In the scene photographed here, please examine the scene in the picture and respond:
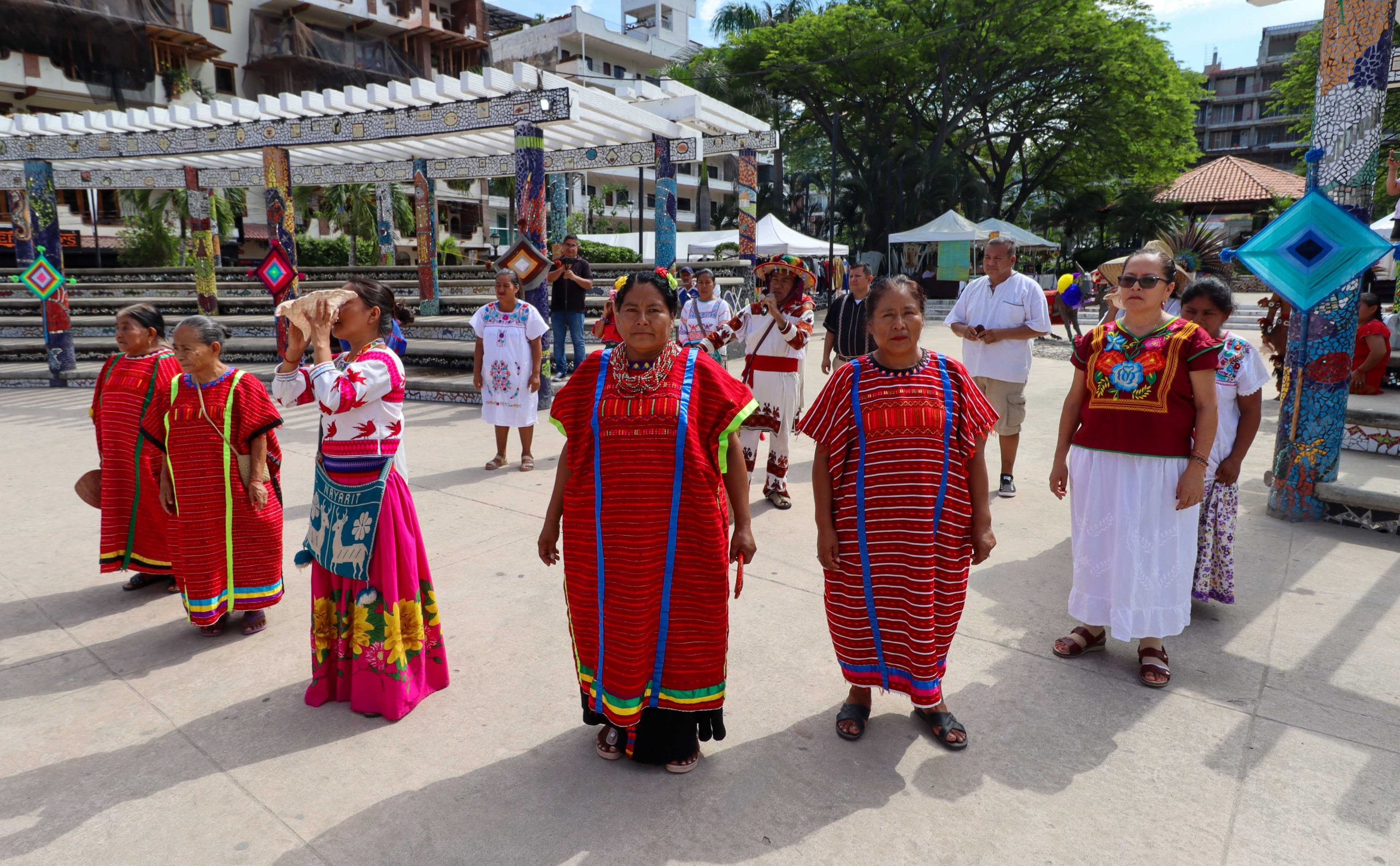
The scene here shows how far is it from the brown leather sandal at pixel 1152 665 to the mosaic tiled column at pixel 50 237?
14001 millimetres

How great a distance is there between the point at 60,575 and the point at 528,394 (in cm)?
325

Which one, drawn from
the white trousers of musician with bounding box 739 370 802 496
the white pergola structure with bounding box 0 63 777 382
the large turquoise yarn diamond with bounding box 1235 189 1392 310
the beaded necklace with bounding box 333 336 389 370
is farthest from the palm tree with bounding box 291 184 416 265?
the large turquoise yarn diamond with bounding box 1235 189 1392 310

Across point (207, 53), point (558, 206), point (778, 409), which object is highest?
point (207, 53)

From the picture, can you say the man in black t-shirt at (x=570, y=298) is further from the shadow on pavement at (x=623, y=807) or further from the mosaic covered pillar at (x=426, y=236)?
the shadow on pavement at (x=623, y=807)

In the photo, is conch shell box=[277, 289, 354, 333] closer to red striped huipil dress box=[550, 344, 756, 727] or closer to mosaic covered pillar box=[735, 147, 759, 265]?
red striped huipil dress box=[550, 344, 756, 727]

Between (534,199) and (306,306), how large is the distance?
24.4 feet

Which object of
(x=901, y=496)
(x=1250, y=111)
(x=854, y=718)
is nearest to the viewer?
(x=901, y=496)

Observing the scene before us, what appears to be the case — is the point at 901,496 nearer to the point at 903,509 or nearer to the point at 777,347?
the point at 903,509

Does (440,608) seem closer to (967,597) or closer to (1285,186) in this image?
(967,597)

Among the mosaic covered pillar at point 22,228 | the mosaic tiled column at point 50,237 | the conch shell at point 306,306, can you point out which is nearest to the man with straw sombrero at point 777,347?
the conch shell at point 306,306

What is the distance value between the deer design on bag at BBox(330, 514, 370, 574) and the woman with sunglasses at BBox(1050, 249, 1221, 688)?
269 centimetres

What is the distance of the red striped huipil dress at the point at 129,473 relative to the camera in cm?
418

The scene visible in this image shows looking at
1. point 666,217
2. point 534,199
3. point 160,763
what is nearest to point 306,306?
point 160,763

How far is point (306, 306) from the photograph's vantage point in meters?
2.76
